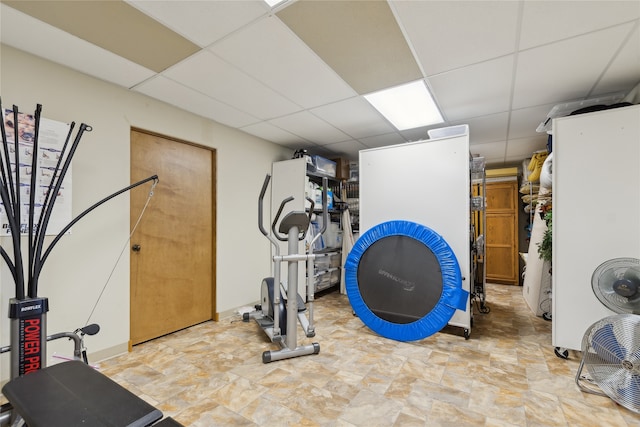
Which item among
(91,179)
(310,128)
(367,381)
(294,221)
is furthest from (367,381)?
(310,128)

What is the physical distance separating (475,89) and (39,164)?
3.73 metres

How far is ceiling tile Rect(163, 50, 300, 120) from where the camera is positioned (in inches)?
90.1

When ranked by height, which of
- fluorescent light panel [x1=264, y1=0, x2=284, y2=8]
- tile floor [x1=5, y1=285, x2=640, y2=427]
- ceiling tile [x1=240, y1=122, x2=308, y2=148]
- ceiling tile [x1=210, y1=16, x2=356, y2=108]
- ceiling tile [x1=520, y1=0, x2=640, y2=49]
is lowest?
tile floor [x1=5, y1=285, x2=640, y2=427]

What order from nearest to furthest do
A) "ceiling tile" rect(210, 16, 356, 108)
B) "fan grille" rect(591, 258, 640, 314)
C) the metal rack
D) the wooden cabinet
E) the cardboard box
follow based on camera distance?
1. "ceiling tile" rect(210, 16, 356, 108)
2. "fan grille" rect(591, 258, 640, 314)
3. the metal rack
4. the cardboard box
5. the wooden cabinet

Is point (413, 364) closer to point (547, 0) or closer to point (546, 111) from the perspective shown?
point (547, 0)

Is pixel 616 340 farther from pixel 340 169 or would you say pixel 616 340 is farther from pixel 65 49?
pixel 65 49

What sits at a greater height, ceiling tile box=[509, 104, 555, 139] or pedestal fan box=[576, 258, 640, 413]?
ceiling tile box=[509, 104, 555, 139]

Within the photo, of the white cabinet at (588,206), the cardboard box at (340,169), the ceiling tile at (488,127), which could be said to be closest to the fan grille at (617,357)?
the white cabinet at (588,206)

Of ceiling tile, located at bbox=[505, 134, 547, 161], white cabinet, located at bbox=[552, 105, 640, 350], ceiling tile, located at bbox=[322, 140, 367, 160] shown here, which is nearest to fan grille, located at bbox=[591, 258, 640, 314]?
white cabinet, located at bbox=[552, 105, 640, 350]

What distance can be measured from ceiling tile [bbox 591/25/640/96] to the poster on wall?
13.7 ft

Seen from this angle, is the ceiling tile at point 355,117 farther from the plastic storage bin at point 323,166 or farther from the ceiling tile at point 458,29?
the ceiling tile at point 458,29

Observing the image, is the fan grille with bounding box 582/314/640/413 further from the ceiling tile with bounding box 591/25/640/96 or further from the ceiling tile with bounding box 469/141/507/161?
the ceiling tile with bounding box 469/141/507/161

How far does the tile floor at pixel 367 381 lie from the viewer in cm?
182

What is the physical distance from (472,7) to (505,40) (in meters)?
0.48
